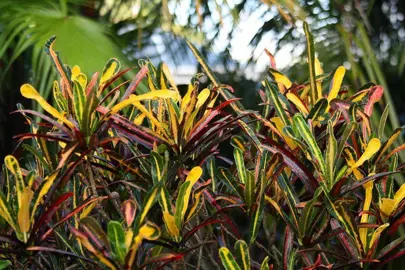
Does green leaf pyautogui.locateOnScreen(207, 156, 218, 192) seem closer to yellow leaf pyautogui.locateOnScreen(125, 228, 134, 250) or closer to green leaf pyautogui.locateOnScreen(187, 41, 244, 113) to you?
green leaf pyautogui.locateOnScreen(187, 41, 244, 113)

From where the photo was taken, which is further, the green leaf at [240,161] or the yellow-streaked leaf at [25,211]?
the green leaf at [240,161]

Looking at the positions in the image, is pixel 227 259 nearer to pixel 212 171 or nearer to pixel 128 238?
pixel 128 238

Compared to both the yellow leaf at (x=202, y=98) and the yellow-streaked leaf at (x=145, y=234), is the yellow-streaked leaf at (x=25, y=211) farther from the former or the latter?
the yellow leaf at (x=202, y=98)

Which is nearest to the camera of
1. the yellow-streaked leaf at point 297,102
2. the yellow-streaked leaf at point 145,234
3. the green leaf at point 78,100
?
the yellow-streaked leaf at point 145,234

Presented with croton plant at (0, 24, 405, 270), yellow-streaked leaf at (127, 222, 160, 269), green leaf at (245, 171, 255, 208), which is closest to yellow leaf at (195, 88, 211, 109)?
croton plant at (0, 24, 405, 270)

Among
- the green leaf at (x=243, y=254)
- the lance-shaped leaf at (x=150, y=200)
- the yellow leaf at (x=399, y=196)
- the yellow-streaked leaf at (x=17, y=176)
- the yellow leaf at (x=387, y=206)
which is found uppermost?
the yellow-streaked leaf at (x=17, y=176)

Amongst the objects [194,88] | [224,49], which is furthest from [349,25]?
[194,88]

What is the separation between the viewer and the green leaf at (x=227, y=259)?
0.60m

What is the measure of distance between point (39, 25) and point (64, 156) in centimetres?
103

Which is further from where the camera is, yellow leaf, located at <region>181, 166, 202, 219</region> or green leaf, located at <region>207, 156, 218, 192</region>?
green leaf, located at <region>207, 156, 218, 192</region>

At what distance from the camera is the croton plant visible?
0.61 meters

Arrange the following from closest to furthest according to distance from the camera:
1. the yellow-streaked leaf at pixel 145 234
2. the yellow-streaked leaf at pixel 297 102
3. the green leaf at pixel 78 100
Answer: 1. the yellow-streaked leaf at pixel 145 234
2. the green leaf at pixel 78 100
3. the yellow-streaked leaf at pixel 297 102

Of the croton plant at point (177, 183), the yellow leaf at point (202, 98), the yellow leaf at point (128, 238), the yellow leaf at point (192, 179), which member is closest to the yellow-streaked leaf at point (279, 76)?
the croton plant at point (177, 183)

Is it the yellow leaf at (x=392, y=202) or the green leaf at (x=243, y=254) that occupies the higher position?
the yellow leaf at (x=392, y=202)
